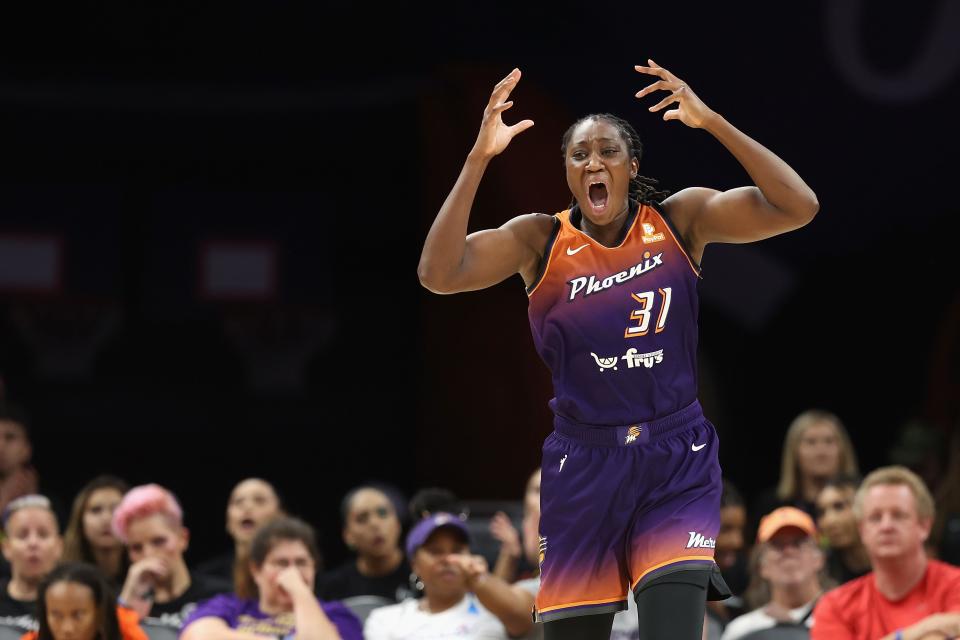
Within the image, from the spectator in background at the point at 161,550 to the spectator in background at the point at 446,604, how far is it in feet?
3.05

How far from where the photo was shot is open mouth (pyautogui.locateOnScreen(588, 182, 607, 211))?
3.93m

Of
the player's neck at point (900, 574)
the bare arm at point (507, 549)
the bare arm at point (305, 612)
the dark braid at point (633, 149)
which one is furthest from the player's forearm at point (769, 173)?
the bare arm at point (507, 549)

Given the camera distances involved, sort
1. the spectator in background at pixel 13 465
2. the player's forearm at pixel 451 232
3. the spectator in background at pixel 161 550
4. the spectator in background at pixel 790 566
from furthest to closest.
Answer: the spectator in background at pixel 13 465 → the spectator in background at pixel 161 550 → the spectator in background at pixel 790 566 → the player's forearm at pixel 451 232

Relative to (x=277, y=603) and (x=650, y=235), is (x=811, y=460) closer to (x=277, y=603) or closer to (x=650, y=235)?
(x=277, y=603)

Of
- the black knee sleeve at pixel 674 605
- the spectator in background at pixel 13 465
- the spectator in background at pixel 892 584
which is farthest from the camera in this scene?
the spectator in background at pixel 13 465

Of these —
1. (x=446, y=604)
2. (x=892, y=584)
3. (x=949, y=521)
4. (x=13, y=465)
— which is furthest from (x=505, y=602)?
(x=13, y=465)

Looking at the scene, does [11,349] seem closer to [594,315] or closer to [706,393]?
[706,393]

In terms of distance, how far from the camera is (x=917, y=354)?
430 inches

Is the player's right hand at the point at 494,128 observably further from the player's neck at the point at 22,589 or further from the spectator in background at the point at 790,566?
the player's neck at the point at 22,589

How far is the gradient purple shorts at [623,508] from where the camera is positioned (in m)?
3.83

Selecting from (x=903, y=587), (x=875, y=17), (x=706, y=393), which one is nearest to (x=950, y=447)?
(x=706, y=393)

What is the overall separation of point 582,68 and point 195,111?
3.74 meters

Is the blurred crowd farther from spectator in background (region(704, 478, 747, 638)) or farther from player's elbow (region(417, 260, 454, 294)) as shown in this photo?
player's elbow (region(417, 260, 454, 294))

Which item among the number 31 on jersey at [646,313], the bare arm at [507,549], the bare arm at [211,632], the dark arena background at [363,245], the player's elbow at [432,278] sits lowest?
the bare arm at [211,632]
